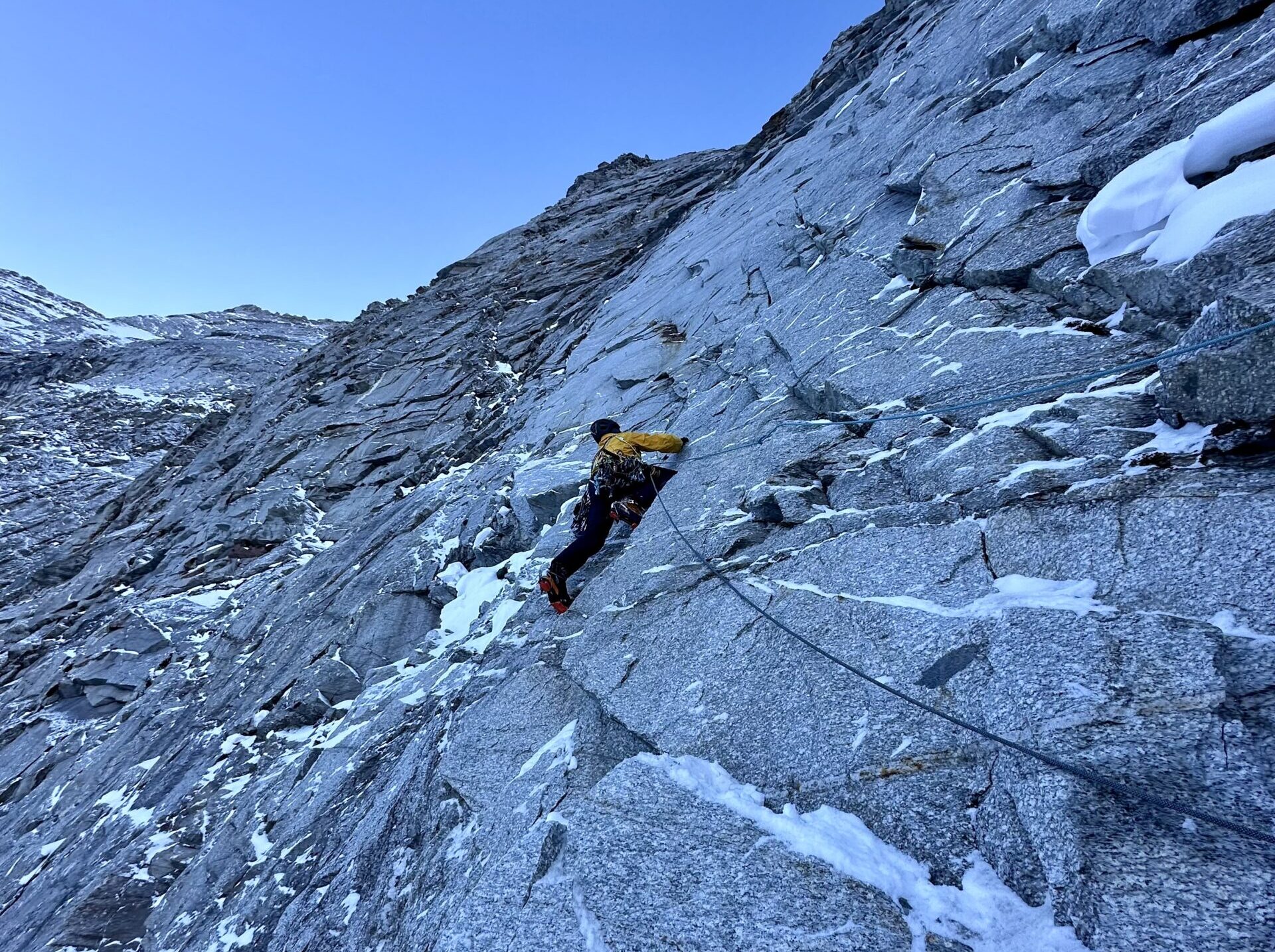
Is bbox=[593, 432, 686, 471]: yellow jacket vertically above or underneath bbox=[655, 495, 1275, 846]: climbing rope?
above

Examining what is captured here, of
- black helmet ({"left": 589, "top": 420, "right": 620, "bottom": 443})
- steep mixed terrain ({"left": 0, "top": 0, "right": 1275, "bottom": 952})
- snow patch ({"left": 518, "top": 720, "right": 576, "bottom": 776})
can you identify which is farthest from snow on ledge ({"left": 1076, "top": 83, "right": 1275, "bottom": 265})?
snow patch ({"left": 518, "top": 720, "right": 576, "bottom": 776})

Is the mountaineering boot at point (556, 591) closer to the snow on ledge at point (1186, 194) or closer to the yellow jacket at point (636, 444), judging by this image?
the yellow jacket at point (636, 444)

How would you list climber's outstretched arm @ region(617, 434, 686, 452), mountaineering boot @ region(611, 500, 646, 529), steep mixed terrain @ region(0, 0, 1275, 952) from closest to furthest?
steep mixed terrain @ region(0, 0, 1275, 952), mountaineering boot @ region(611, 500, 646, 529), climber's outstretched arm @ region(617, 434, 686, 452)

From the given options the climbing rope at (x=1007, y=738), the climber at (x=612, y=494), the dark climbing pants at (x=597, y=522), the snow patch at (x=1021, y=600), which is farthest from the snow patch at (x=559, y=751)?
the snow patch at (x=1021, y=600)

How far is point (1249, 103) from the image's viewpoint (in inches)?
159

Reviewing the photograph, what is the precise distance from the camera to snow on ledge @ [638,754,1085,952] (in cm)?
248

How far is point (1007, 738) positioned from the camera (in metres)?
2.90

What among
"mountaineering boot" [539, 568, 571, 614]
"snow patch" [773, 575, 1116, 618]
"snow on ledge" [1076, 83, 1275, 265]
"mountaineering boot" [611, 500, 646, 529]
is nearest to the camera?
"snow patch" [773, 575, 1116, 618]

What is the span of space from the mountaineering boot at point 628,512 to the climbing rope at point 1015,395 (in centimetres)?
75

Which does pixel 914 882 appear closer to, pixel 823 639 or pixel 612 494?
pixel 823 639

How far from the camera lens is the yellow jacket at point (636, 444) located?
7000 mm

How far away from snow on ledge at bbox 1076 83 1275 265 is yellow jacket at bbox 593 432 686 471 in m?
4.15

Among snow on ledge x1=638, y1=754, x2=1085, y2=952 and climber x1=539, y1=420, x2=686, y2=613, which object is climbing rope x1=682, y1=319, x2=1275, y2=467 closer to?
climber x1=539, y1=420, x2=686, y2=613

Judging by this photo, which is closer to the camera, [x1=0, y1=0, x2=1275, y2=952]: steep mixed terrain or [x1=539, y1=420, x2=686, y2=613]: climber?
[x1=0, y1=0, x2=1275, y2=952]: steep mixed terrain
